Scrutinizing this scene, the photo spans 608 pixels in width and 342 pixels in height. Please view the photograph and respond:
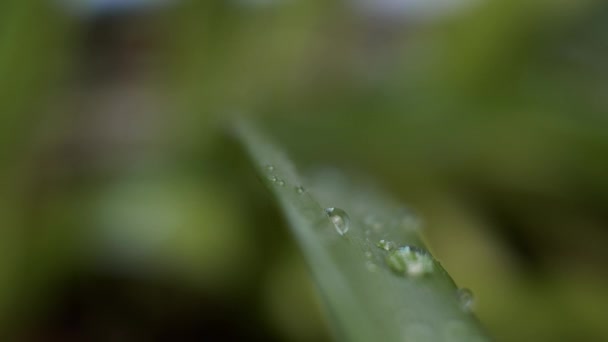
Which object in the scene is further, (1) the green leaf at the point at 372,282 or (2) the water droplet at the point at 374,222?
(2) the water droplet at the point at 374,222

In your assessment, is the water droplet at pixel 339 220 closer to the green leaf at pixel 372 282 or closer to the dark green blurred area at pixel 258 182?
the green leaf at pixel 372 282

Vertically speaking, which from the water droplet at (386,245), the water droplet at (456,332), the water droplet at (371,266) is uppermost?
the water droplet at (386,245)

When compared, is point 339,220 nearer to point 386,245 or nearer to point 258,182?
point 386,245

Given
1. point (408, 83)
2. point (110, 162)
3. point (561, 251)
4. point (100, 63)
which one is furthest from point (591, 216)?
point (100, 63)

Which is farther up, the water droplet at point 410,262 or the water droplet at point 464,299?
the water droplet at point 410,262

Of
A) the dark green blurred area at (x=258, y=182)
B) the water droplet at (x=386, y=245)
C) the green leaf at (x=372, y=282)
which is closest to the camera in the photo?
the green leaf at (x=372, y=282)

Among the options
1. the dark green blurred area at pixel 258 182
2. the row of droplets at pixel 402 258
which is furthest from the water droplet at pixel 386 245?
the dark green blurred area at pixel 258 182

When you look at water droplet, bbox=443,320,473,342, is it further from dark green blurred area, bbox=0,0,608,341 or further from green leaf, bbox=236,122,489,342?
dark green blurred area, bbox=0,0,608,341

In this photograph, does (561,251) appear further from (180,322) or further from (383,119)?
(180,322)
